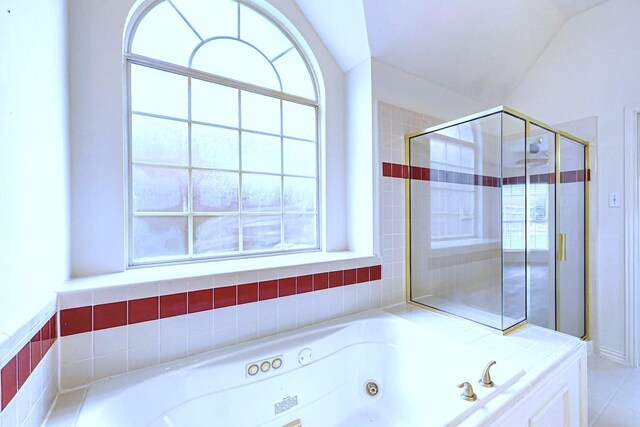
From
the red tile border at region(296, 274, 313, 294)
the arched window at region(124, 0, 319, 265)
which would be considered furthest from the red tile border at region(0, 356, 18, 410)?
the red tile border at region(296, 274, 313, 294)

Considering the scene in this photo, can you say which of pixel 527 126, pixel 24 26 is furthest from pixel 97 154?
pixel 527 126

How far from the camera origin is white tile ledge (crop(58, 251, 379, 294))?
3.58ft

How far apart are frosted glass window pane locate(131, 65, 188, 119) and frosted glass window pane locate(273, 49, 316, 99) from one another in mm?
628

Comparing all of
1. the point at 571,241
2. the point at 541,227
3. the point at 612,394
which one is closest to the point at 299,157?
the point at 541,227

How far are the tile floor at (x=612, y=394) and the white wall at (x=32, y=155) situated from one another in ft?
8.31

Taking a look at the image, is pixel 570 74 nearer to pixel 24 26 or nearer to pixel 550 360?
pixel 550 360

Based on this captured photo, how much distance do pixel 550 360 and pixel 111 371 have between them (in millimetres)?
1771

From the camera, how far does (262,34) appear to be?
1.79m

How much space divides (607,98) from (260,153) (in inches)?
101

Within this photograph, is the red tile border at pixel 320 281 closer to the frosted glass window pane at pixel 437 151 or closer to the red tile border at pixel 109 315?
the red tile border at pixel 109 315

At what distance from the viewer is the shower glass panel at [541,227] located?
1806mm

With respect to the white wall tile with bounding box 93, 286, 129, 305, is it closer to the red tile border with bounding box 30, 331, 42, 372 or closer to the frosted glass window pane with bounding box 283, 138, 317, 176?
the red tile border with bounding box 30, 331, 42, 372

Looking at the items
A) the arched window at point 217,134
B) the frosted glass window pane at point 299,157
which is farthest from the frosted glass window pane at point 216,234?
the frosted glass window pane at point 299,157

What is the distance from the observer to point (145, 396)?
40.6 inches
